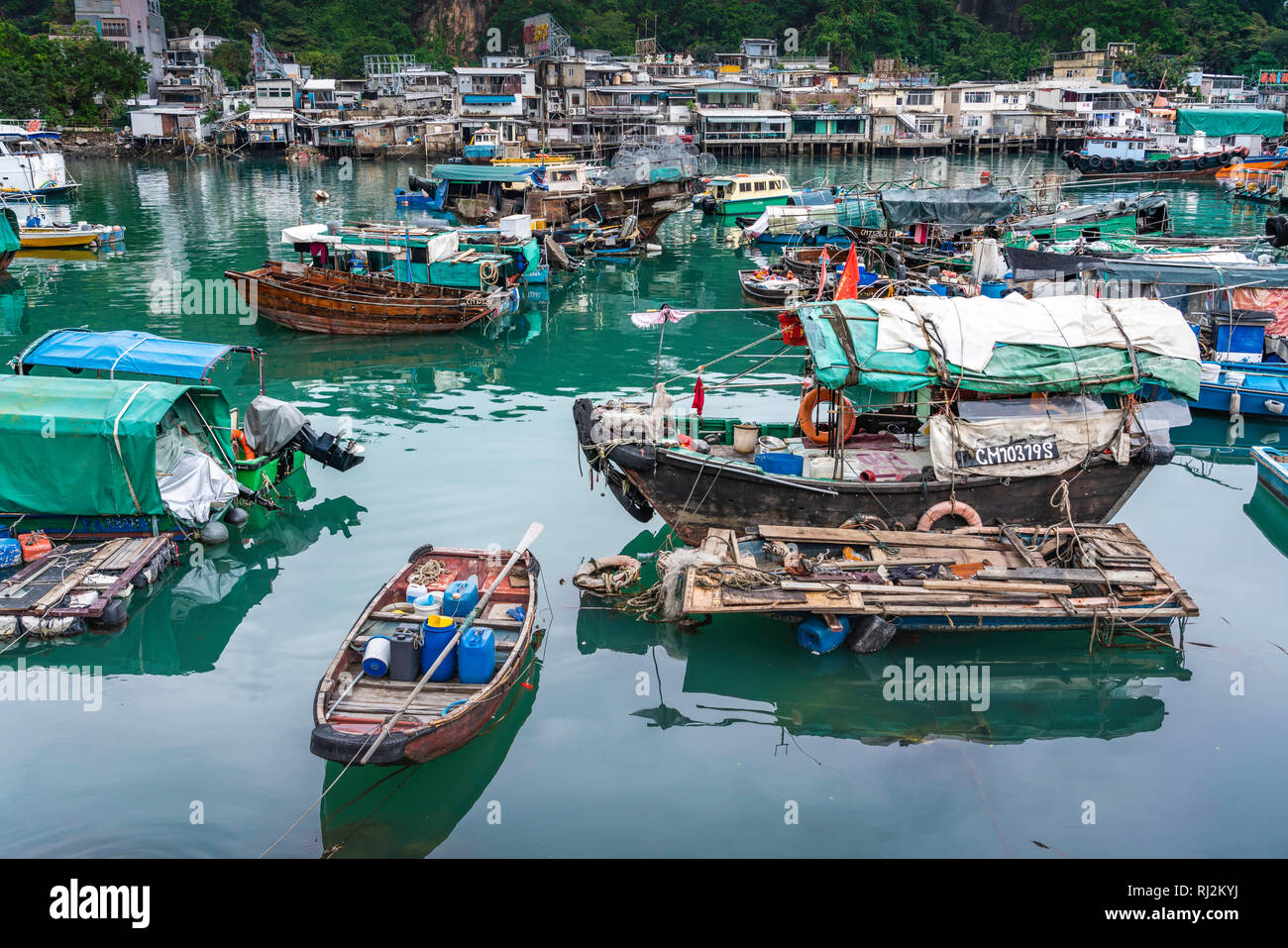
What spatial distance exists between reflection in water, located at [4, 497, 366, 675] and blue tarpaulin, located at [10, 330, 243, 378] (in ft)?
8.81

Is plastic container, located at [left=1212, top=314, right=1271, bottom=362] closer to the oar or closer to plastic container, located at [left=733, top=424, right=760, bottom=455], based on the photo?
plastic container, located at [left=733, top=424, right=760, bottom=455]

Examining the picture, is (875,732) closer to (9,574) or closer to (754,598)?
(754,598)

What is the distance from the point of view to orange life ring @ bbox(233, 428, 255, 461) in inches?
620

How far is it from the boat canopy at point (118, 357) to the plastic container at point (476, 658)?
818 cm

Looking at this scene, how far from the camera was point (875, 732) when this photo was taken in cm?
1043

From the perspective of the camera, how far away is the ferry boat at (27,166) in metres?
41.8

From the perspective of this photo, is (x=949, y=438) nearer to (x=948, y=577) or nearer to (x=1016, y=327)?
(x=1016, y=327)

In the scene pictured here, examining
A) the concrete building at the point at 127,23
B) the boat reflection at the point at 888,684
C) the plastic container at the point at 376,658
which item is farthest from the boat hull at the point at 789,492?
the concrete building at the point at 127,23

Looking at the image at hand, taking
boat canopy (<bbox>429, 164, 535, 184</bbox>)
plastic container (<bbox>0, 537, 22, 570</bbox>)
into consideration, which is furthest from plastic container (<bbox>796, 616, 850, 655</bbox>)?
boat canopy (<bbox>429, 164, 535, 184</bbox>)

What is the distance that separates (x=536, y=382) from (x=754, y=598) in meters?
12.9

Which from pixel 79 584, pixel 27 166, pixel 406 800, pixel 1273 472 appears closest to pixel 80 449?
pixel 79 584

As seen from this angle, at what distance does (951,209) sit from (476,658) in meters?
25.5

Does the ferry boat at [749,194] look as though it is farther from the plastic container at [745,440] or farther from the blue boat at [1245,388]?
the plastic container at [745,440]
